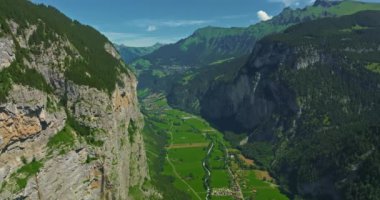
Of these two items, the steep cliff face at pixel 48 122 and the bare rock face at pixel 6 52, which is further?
the bare rock face at pixel 6 52

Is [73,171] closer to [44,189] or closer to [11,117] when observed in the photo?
[44,189]

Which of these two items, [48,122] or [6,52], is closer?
[6,52]

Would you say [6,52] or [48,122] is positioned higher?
[6,52]

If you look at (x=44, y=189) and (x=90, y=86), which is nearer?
(x=44, y=189)

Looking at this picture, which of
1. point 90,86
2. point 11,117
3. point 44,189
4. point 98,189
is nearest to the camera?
point 11,117

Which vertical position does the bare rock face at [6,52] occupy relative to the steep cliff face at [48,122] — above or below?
above

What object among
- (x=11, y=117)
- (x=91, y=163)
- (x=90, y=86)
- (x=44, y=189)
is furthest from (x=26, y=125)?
(x=90, y=86)

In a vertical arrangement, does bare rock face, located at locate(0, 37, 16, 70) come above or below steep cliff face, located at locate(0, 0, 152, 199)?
above

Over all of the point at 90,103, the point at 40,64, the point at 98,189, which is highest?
the point at 40,64
